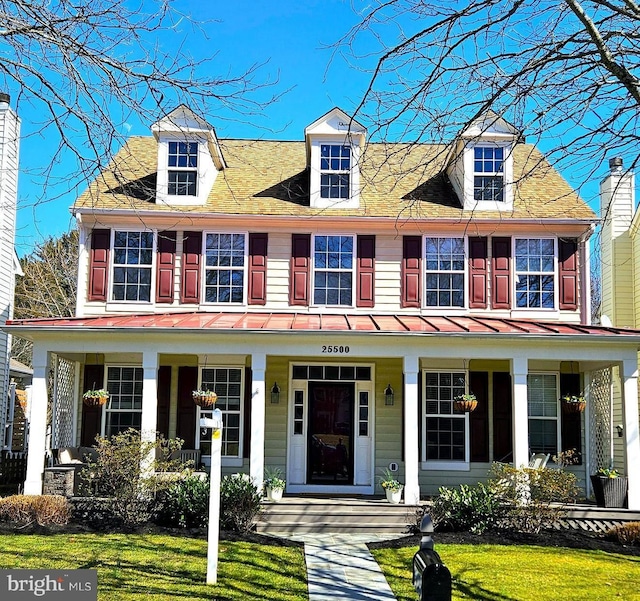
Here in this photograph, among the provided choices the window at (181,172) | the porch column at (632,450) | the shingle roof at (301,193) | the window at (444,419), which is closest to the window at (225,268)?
the shingle roof at (301,193)

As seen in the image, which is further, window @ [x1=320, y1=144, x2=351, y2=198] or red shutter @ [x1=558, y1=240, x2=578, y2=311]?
window @ [x1=320, y1=144, x2=351, y2=198]

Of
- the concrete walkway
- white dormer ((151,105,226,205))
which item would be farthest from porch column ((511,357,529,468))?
white dormer ((151,105,226,205))

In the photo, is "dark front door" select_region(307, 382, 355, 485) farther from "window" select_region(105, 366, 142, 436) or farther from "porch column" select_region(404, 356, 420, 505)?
"window" select_region(105, 366, 142, 436)

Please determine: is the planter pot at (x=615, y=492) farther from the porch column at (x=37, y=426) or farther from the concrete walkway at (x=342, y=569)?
the porch column at (x=37, y=426)

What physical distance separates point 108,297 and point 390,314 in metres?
5.80

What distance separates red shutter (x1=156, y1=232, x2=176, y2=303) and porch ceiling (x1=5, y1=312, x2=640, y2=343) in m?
0.50

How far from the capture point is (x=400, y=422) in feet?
50.8

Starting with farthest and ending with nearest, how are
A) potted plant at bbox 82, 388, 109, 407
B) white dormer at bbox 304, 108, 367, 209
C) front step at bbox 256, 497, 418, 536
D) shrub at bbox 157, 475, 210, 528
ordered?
white dormer at bbox 304, 108, 367, 209
potted plant at bbox 82, 388, 109, 407
front step at bbox 256, 497, 418, 536
shrub at bbox 157, 475, 210, 528

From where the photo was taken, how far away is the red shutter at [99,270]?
51.2 ft

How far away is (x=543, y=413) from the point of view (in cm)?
1566

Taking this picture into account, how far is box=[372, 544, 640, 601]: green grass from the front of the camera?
28.2ft

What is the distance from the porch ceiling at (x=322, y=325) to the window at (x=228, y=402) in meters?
1.29

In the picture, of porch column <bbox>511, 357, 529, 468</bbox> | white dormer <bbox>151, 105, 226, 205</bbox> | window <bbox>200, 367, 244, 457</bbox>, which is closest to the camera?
porch column <bbox>511, 357, 529, 468</bbox>

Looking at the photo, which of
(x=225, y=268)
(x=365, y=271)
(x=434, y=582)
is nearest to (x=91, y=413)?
(x=225, y=268)
